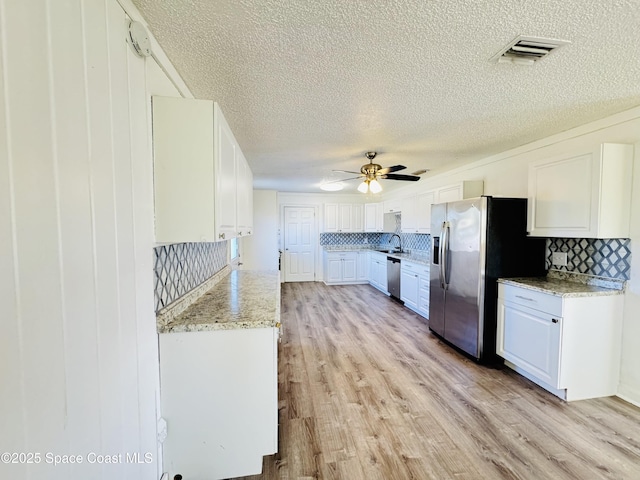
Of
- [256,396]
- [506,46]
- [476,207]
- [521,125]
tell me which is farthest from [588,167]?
[256,396]

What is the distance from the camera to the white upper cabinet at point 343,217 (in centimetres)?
674

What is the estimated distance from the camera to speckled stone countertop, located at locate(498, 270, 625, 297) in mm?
2203

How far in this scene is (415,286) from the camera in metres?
4.42

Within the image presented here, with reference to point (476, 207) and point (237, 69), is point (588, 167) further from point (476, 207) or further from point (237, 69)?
point (237, 69)

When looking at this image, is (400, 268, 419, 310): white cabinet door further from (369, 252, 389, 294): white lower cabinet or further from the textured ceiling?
the textured ceiling

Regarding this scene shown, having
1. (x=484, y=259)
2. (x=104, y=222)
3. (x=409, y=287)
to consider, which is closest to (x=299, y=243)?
(x=409, y=287)

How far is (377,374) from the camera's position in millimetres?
2586

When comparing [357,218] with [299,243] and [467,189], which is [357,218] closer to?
[299,243]

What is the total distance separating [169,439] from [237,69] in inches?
82.2

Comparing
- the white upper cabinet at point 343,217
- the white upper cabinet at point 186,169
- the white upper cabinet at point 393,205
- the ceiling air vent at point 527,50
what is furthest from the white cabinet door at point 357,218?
the white upper cabinet at point 186,169

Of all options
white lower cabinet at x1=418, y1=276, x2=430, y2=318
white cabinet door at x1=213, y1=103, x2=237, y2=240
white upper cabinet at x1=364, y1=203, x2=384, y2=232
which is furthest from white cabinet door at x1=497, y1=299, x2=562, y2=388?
white upper cabinet at x1=364, y1=203, x2=384, y2=232

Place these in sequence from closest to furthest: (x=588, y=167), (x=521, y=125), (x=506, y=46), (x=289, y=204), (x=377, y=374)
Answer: (x=506, y=46) < (x=588, y=167) < (x=521, y=125) < (x=377, y=374) < (x=289, y=204)

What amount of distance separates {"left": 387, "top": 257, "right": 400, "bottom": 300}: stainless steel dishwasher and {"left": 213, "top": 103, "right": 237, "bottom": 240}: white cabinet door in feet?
12.5

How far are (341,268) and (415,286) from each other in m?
2.50
